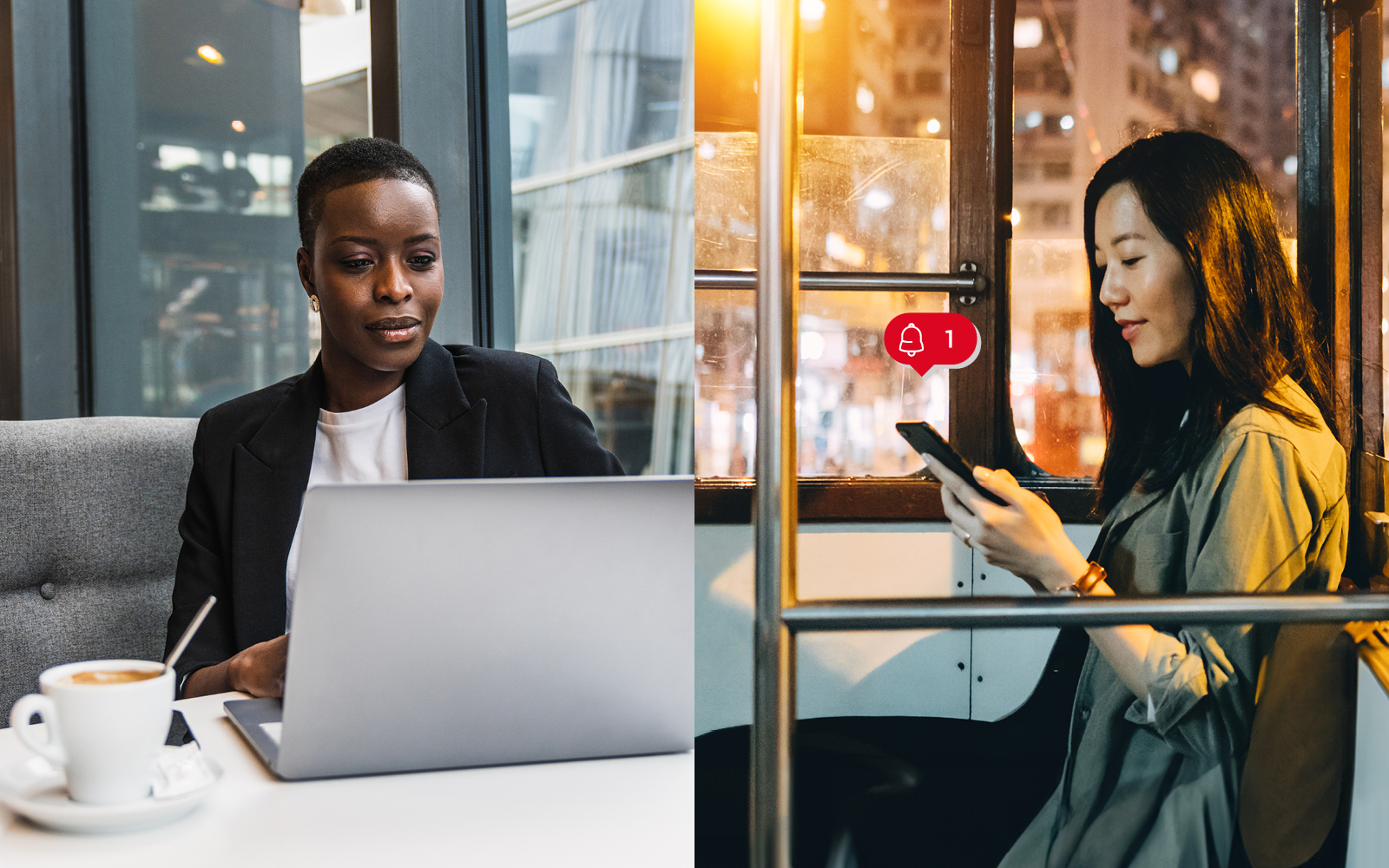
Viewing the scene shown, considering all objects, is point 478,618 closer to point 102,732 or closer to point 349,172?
point 102,732

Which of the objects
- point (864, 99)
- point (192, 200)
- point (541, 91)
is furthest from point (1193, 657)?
point (192, 200)

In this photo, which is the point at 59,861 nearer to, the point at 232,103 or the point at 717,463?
the point at 717,463

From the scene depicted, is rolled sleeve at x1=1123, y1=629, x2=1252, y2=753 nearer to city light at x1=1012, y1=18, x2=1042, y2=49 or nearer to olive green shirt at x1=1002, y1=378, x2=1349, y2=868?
olive green shirt at x1=1002, y1=378, x2=1349, y2=868

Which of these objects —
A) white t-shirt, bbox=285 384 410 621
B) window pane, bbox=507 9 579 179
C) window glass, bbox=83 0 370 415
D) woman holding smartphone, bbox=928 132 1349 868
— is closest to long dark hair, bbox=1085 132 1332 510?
woman holding smartphone, bbox=928 132 1349 868

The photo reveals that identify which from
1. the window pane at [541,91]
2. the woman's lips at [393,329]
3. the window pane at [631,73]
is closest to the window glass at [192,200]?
the window pane at [541,91]

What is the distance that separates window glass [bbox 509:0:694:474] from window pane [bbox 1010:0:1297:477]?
1.14 metres

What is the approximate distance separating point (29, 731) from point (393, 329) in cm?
80

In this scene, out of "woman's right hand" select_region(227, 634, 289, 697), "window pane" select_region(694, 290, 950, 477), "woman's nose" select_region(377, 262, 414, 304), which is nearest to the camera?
"window pane" select_region(694, 290, 950, 477)

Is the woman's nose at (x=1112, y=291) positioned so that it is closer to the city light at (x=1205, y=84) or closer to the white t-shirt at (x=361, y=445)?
the city light at (x=1205, y=84)

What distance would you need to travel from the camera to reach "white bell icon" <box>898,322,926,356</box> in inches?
28.0

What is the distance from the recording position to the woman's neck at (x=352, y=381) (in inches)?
58.0

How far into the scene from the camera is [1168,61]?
0.74 metres

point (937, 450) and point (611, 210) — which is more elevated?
point (611, 210)

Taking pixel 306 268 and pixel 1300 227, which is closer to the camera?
pixel 1300 227
